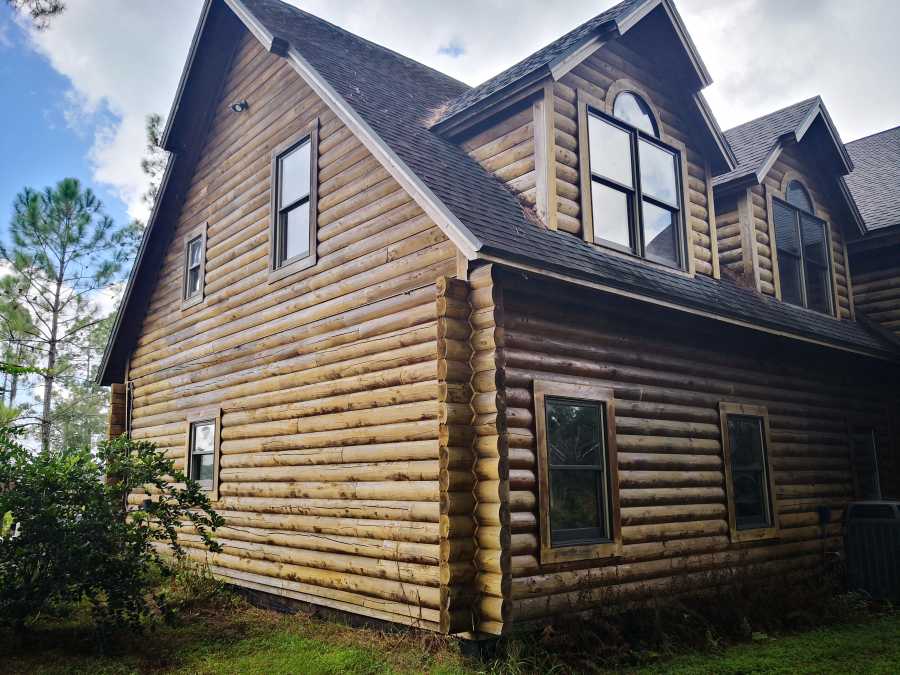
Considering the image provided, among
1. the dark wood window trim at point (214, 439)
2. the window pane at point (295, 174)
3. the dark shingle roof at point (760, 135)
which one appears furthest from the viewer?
Result: the dark shingle roof at point (760, 135)

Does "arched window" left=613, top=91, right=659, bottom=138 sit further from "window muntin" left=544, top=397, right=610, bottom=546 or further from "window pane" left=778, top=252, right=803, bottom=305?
"window muntin" left=544, top=397, right=610, bottom=546

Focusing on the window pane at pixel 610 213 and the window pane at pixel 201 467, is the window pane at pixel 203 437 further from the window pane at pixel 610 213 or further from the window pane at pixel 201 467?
the window pane at pixel 610 213

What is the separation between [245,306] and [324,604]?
439 cm

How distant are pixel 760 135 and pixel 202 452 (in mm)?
10170

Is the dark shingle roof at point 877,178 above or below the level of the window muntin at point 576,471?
above

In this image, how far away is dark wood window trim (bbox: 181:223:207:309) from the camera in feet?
40.0

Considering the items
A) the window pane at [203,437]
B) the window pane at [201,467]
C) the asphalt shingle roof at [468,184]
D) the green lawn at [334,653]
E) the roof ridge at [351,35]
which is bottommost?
Result: the green lawn at [334,653]

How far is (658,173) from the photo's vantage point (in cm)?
1012

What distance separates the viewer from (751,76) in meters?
68.6

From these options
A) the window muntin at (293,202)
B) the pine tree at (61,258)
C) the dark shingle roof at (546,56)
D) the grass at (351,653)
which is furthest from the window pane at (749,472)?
the pine tree at (61,258)

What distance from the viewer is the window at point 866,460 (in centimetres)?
1252

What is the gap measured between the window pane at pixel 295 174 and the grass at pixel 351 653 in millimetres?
5326

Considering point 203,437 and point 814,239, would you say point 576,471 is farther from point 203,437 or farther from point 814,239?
point 814,239

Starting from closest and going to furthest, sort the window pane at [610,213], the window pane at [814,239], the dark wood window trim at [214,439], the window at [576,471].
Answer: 1. the window at [576,471]
2. the window pane at [610,213]
3. the dark wood window trim at [214,439]
4. the window pane at [814,239]
